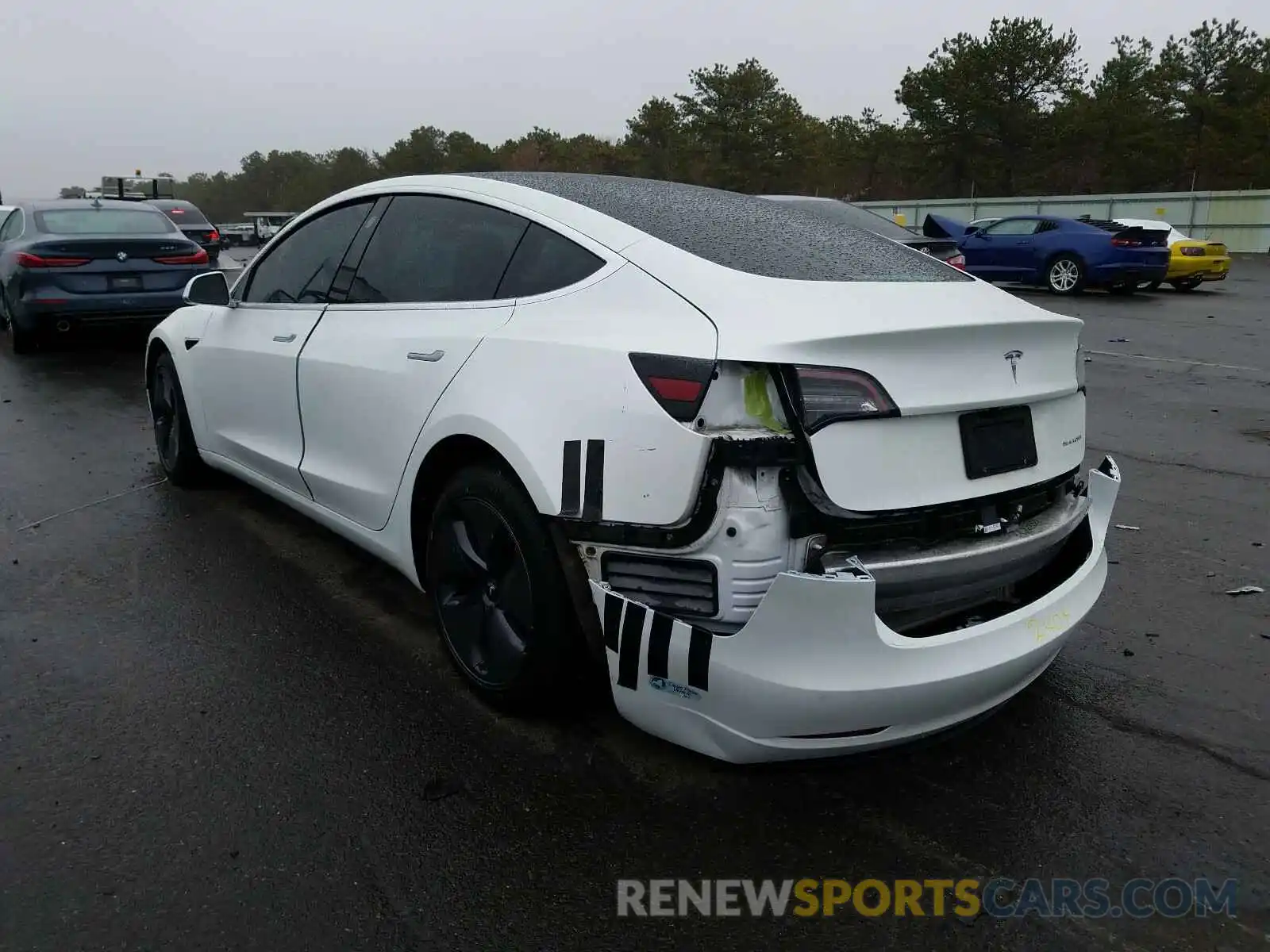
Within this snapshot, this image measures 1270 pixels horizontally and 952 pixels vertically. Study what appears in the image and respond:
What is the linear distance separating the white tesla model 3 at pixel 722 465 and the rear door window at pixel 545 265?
11mm

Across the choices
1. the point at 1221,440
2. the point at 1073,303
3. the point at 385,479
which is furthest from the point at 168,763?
the point at 1073,303

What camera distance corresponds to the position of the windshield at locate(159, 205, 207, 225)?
779 inches

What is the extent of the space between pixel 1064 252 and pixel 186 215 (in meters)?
16.7

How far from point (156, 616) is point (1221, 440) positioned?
657cm

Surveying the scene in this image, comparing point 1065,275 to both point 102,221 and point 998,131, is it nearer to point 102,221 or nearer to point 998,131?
point 102,221

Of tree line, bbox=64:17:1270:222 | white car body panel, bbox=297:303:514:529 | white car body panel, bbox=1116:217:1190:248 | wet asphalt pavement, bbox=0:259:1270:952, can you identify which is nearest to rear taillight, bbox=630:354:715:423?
white car body panel, bbox=297:303:514:529

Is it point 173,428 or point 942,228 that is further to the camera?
point 942,228

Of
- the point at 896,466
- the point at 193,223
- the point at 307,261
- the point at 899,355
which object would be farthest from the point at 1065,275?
the point at 896,466

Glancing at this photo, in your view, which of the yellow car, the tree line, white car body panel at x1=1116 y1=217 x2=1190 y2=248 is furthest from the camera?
the tree line

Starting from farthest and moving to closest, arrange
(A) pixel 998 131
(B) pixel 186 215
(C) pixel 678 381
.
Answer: (A) pixel 998 131
(B) pixel 186 215
(C) pixel 678 381

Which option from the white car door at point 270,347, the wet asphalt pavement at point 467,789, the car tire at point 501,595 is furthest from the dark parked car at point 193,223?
the car tire at point 501,595

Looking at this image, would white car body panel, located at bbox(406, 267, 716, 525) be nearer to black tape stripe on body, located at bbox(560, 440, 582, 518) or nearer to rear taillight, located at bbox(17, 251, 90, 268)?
black tape stripe on body, located at bbox(560, 440, 582, 518)

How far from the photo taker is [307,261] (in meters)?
4.27

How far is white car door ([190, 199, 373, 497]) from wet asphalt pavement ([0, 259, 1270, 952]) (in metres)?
0.56
